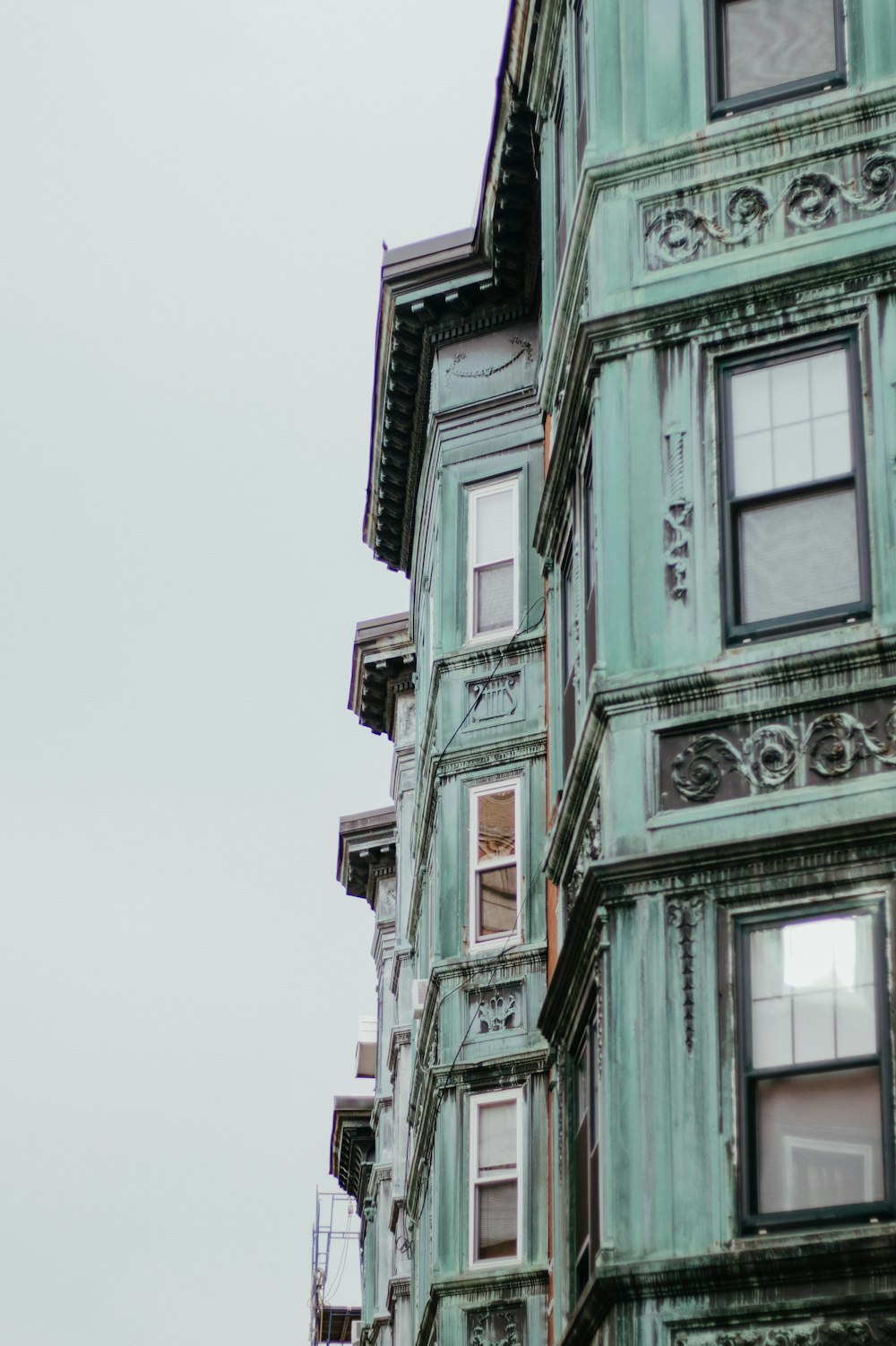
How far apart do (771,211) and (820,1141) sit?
21.7 feet

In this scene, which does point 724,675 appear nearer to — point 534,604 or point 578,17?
point 578,17

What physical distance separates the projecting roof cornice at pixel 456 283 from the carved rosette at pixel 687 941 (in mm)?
10020

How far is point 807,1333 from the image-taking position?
Answer: 42.4ft

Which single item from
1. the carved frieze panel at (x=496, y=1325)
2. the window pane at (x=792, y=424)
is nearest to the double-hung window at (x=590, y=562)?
the window pane at (x=792, y=424)

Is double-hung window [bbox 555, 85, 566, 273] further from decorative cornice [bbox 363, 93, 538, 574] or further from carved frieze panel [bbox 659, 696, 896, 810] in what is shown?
carved frieze panel [bbox 659, 696, 896, 810]

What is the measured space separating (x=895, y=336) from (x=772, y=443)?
108 centimetres

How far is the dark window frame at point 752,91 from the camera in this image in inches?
654

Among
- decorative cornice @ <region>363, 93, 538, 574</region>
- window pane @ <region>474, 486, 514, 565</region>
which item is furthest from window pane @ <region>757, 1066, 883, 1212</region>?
decorative cornice @ <region>363, 93, 538, 574</region>

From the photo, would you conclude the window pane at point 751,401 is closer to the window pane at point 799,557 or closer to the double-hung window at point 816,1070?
the window pane at point 799,557

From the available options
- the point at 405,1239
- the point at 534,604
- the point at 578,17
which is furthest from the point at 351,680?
the point at 578,17

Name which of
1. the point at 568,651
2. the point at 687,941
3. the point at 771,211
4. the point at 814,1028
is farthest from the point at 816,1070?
the point at 771,211

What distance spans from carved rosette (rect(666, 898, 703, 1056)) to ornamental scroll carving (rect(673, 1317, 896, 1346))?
1698 mm

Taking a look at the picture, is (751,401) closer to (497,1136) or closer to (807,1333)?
(807,1333)

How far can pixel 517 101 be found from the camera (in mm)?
22906
